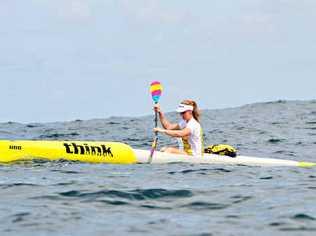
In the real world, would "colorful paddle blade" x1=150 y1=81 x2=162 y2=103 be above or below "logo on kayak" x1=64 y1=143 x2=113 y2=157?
above

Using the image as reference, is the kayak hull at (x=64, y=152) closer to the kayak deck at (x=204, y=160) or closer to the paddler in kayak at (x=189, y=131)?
the kayak deck at (x=204, y=160)

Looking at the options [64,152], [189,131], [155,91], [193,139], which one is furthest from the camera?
[155,91]

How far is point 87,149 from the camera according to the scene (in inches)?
510

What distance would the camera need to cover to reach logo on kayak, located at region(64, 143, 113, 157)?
42.4 ft

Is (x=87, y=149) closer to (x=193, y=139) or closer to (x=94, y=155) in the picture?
(x=94, y=155)

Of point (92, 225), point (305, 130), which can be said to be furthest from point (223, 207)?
point (305, 130)

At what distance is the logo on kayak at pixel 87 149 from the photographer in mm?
12930

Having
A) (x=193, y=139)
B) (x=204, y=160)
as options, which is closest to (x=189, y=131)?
(x=193, y=139)

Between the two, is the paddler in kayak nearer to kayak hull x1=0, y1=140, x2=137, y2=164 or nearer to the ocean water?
the ocean water

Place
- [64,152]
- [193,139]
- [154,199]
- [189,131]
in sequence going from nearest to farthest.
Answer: [154,199] → [64,152] → [189,131] → [193,139]

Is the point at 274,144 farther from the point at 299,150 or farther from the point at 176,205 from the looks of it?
the point at 176,205

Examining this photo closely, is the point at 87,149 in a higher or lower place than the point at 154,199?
higher

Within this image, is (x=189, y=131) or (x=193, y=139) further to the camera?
(x=193, y=139)

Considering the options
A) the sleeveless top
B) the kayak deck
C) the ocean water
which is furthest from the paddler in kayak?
the ocean water
